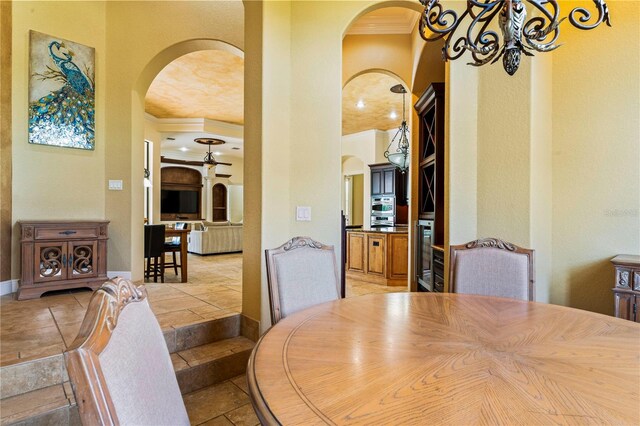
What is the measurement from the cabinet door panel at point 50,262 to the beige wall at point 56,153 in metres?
0.46

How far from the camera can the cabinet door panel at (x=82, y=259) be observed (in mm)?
3354

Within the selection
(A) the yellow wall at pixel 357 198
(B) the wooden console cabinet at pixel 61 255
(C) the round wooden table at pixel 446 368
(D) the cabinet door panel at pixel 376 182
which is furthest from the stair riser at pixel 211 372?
(A) the yellow wall at pixel 357 198

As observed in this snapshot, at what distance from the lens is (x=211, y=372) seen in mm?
2297

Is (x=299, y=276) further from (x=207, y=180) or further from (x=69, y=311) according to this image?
(x=207, y=180)

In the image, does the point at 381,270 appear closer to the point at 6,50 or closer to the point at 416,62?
the point at 416,62

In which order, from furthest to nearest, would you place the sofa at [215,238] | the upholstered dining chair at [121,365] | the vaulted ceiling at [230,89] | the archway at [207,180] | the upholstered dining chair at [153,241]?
1. the sofa at [215,238]
2. the upholstered dining chair at [153,241]
3. the vaulted ceiling at [230,89]
4. the archway at [207,180]
5. the upholstered dining chair at [121,365]

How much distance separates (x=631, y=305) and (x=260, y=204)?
8.46ft

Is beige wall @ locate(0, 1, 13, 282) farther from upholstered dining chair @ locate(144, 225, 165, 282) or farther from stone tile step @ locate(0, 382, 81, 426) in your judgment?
stone tile step @ locate(0, 382, 81, 426)

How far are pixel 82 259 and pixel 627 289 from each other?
466 centimetres

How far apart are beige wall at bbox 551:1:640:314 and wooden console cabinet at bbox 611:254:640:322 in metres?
0.34

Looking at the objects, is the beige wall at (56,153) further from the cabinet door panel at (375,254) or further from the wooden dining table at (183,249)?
the cabinet door panel at (375,254)

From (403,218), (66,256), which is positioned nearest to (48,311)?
(66,256)

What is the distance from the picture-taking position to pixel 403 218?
26.1 ft

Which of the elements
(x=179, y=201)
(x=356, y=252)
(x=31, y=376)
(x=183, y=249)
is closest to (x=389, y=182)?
(x=356, y=252)
